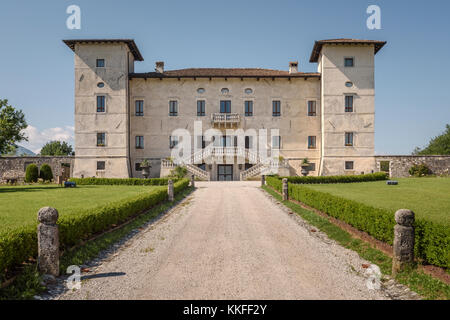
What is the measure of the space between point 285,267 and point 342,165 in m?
27.6

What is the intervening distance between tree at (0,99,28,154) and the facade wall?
31298 millimetres

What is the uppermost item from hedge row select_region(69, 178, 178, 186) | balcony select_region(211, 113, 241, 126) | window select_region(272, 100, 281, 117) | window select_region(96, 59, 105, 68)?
window select_region(96, 59, 105, 68)

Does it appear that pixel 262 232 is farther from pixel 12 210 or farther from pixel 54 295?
pixel 12 210

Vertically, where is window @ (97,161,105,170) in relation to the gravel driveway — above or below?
above

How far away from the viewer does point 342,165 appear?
103 feet

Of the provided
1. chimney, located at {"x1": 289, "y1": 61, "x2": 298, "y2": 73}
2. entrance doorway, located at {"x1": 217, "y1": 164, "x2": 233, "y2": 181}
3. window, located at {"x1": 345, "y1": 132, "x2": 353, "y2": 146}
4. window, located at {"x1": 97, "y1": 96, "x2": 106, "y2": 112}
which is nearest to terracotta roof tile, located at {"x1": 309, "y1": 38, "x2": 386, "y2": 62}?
chimney, located at {"x1": 289, "y1": 61, "x2": 298, "y2": 73}

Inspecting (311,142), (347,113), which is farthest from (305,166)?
(347,113)

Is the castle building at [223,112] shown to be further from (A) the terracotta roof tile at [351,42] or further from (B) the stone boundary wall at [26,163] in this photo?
(B) the stone boundary wall at [26,163]

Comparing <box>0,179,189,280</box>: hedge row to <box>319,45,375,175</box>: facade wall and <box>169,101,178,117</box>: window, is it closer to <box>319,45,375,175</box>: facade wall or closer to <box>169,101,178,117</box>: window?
<box>169,101,178,117</box>: window

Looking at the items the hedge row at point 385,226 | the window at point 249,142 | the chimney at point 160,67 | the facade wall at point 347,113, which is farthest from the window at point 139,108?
the hedge row at point 385,226

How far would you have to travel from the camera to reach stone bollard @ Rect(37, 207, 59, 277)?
5484 millimetres

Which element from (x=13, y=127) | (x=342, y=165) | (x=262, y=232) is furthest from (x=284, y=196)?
(x=13, y=127)

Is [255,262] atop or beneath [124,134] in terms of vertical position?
beneath

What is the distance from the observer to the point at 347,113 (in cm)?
3127
